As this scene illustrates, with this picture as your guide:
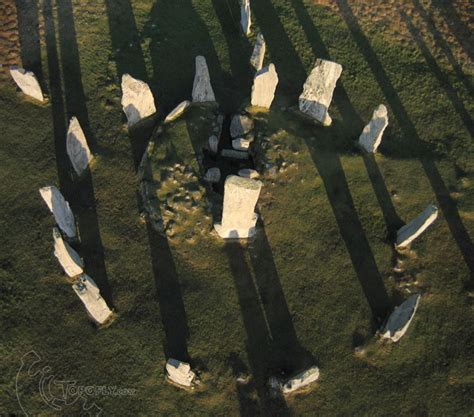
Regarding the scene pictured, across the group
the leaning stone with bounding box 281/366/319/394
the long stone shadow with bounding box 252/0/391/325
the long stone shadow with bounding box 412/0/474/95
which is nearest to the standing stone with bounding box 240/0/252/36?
the long stone shadow with bounding box 252/0/391/325

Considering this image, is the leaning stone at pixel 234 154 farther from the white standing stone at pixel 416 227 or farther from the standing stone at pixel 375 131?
the white standing stone at pixel 416 227

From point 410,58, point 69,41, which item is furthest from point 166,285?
point 410,58

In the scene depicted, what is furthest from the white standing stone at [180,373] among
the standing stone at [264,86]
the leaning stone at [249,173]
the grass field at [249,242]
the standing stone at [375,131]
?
the standing stone at [375,131]

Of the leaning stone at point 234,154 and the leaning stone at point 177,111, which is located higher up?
the leaning stone at point 177,111

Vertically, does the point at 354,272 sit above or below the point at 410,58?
below

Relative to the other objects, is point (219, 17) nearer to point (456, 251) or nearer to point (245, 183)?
point (245, 183)
